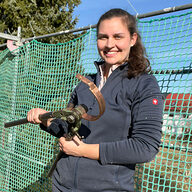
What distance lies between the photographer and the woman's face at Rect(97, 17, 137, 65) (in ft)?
4.55

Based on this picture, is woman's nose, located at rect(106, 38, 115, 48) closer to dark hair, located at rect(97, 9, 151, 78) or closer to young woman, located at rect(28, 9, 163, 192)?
young woman, located at rect(28, 9, 163, 192)

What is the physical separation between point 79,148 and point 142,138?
39 cm

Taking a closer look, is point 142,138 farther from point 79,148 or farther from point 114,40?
point 114,40

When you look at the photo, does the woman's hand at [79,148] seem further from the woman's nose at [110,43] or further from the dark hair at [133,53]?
the woman's nose at [110,43]

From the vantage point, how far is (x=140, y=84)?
50.8 inches

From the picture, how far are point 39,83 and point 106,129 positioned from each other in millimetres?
2546

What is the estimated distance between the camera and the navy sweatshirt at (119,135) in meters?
1.18

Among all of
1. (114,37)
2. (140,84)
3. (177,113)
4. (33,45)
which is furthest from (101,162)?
(33,45)

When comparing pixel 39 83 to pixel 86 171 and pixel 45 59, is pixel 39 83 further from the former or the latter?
pixel 86 171

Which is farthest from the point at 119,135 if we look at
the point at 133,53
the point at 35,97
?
the point at 35,97

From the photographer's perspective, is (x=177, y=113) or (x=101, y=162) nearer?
(x=101, y=162)

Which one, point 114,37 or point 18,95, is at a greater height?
point 114,37

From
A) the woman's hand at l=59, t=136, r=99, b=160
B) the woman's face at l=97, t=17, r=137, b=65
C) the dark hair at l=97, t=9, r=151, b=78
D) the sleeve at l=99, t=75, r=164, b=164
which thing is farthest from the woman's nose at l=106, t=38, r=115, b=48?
the woman's hand at l=59, t=136, r=99, b=160

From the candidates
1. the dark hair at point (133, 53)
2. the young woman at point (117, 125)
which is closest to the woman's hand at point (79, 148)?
the young woman at point (117, 125)
